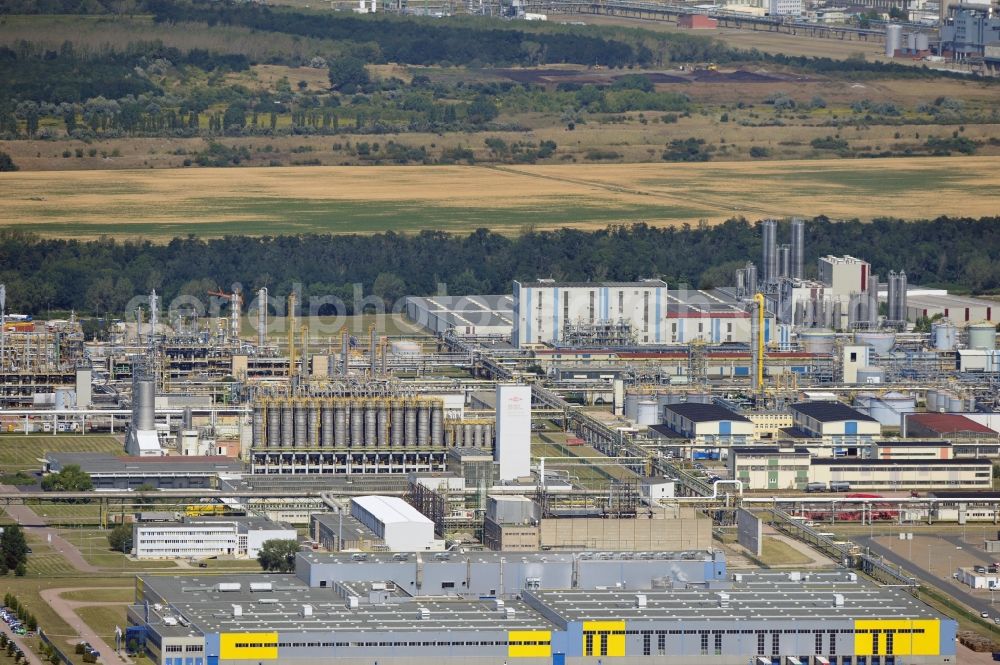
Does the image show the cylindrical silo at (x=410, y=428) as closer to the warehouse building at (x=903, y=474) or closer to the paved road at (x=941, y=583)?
the warehouse building at (x=903, y=474)

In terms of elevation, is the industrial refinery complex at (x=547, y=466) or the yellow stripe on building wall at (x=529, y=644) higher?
the yellow stripe on building wall at (x=529, y=644)

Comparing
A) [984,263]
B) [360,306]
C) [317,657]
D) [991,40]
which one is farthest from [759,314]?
[991,40]

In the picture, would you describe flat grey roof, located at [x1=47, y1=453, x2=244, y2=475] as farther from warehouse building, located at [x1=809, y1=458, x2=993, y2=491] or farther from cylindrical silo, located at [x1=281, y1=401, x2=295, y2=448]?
warehouse building, located at [x1=809, y1=458, x2=993, y2=491]

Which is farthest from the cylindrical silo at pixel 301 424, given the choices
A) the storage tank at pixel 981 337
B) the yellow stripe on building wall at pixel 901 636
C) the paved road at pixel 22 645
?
the storage tank at pixel 981 337

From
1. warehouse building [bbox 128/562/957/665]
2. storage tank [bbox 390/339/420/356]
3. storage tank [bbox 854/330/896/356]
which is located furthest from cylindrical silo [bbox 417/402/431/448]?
storage tank [bbox 854/330/896/356]

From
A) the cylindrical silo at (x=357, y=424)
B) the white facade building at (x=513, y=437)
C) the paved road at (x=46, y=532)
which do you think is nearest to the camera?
the paved road at (x=46, y=532)

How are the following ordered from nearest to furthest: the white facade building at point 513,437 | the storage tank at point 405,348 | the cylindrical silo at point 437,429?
the white facade building at point 513,437 → the cylindrical silo at point 437,429 → the storage tank at point 405,348

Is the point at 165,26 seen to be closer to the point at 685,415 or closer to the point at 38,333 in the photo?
the point at 38,333
